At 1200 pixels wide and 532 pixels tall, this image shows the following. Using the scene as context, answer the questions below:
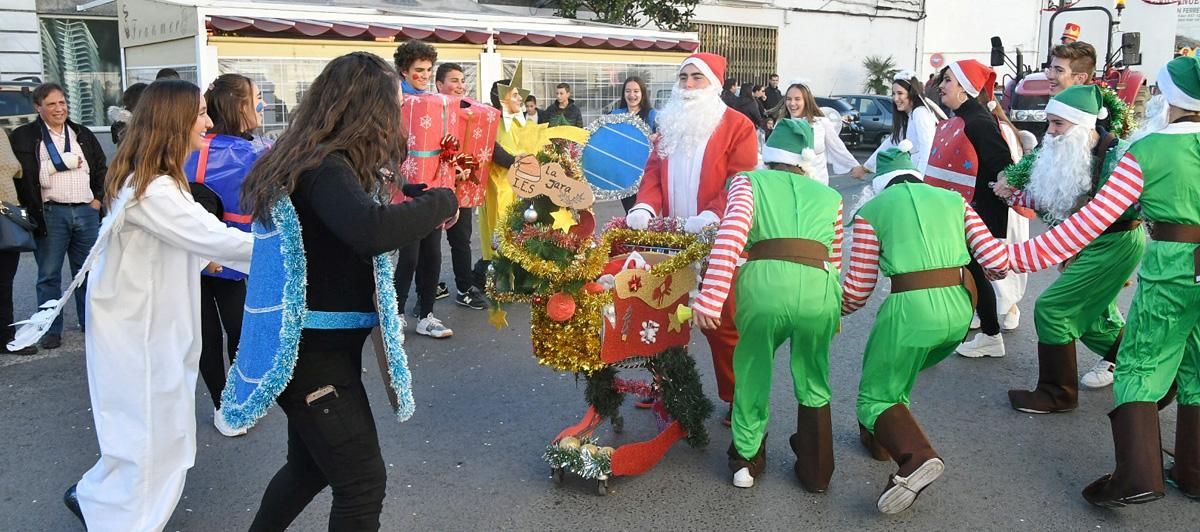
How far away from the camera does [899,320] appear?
12.5 feet

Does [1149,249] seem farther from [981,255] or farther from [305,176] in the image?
[305,176]

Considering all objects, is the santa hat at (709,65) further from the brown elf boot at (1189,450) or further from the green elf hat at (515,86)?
the brown elf boot at (1189,450)

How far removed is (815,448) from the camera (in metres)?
4.01

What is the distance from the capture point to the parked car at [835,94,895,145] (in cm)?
2189

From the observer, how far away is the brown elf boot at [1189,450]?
12.9ft

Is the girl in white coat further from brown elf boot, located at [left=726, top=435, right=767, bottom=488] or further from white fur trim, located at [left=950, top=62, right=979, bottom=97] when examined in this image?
brown elf boot, located at [left=726, top=435, right=767, bottom=488]

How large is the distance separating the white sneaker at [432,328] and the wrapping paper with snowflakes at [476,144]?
0.82 meters

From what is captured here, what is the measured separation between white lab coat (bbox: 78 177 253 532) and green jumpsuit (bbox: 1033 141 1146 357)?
12.7ft

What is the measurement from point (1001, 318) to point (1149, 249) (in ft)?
9.50

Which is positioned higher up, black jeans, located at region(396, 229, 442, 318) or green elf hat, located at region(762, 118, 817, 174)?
green elf hat, located at region(762, 118, 817, 174)

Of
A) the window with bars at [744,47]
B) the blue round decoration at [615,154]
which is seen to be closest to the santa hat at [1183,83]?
the blue round decoration at [615,154]

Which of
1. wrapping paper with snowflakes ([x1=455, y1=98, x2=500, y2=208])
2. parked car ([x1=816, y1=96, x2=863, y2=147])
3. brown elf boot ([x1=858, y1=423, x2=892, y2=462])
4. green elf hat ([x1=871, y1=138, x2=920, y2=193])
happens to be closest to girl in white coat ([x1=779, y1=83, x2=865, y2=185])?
wrapping paper with snowflakes ([x1=455, y1=98, x2=500, y2=208])

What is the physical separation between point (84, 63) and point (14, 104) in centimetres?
649

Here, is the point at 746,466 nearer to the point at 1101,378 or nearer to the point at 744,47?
the point at 1101,378
